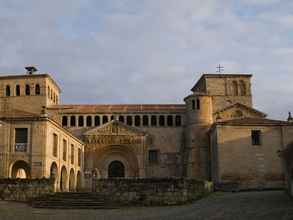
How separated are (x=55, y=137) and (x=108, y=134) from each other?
9481 millimetres

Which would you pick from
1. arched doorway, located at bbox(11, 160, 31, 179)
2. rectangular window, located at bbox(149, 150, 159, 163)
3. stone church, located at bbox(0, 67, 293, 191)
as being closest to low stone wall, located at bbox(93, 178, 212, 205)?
stone church, located at bbox(0, 67, 293, 191)

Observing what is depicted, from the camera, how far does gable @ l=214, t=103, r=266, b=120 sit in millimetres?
45969

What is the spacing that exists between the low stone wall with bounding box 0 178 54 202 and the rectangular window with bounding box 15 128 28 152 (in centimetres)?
853

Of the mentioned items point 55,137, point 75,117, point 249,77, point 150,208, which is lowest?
point 150,208

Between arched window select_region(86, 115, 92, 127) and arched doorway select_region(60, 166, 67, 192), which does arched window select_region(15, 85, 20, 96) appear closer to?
arched window select_region(86, 115, 92, 127)

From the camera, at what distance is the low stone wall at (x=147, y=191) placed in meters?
22.3

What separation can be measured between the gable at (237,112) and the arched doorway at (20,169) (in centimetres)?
2005

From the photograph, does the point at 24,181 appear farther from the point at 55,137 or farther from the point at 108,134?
the point at 108,134

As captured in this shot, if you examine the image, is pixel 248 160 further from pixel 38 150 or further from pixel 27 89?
pixel 27 89

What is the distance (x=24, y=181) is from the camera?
2391 cm

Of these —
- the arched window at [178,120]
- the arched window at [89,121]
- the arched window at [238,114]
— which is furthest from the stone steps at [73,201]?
the arched window at [238,114]

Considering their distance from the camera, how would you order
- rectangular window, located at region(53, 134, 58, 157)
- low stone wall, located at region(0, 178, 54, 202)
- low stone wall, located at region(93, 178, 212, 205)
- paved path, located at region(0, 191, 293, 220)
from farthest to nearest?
rectangular window, located at region(53, 134, 58, 157) → low stone wall, located at region(0, 178, 54, 202) → low stone wall, located at region(93, 178, 212, 205) → paved path, located at region(0, 191, 293, 220)

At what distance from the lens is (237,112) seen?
46094mm

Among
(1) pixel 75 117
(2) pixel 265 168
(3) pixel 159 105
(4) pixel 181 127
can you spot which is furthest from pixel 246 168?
(1) pixel 75 117
